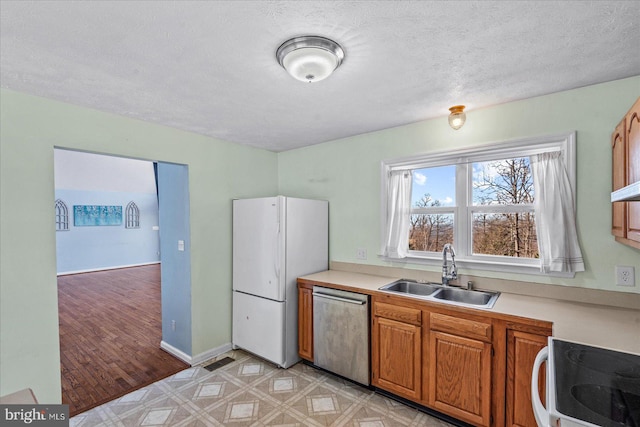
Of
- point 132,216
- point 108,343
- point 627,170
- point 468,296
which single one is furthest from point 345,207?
point 132,216

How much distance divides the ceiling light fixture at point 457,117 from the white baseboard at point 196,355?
10.3 feet

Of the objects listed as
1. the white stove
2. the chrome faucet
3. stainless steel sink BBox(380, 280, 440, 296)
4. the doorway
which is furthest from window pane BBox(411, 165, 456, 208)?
the doorway

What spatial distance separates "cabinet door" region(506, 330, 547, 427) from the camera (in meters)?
1.71

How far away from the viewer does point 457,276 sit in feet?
8.15

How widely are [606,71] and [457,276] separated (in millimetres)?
1675

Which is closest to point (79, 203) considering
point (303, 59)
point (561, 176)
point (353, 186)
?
point (353, 186)

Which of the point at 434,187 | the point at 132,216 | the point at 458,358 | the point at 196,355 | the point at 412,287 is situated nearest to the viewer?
the point at 458,358

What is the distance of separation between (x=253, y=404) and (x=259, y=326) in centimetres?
75

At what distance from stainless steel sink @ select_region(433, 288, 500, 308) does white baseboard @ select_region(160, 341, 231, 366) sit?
7.47 feet

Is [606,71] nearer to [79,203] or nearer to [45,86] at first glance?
[45,86]

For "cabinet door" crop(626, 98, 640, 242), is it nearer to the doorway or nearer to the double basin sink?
the double basin sink

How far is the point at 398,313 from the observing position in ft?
7.41

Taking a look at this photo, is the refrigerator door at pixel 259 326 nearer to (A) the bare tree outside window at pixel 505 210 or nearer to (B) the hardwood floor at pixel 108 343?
(B) the hardwood floor at pixel 108 343

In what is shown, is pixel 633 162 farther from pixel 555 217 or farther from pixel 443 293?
pixel 443 293
